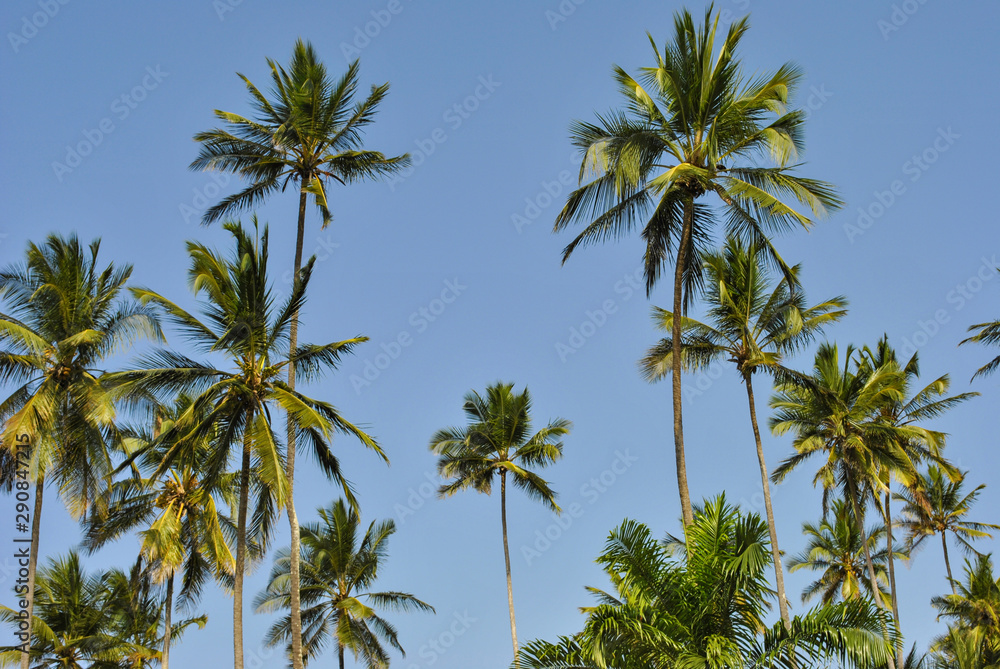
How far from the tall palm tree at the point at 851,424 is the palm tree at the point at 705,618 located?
14.8 meters

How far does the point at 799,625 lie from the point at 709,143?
9.31 meters

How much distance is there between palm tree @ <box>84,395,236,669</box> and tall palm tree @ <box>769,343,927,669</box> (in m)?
16.6

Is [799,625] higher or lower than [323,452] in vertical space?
lower

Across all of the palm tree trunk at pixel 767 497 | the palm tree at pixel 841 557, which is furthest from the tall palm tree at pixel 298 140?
the palm tree at pixel 841 557

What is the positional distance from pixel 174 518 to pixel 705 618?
1386cm

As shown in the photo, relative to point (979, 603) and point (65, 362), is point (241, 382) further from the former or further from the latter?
point (979, 603)

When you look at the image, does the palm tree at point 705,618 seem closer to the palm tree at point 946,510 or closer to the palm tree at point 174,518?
the palm tree at point 174,518

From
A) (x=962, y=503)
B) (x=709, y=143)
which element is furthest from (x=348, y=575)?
(x=962, y=503)

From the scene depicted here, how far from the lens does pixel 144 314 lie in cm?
2045

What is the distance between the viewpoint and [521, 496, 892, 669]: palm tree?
36.2 ft

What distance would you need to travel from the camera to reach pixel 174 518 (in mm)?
20891

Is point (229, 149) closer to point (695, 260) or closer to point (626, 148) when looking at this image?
point (626, 148)

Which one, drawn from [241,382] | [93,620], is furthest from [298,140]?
[93,620]

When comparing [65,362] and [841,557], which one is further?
[841,557]
